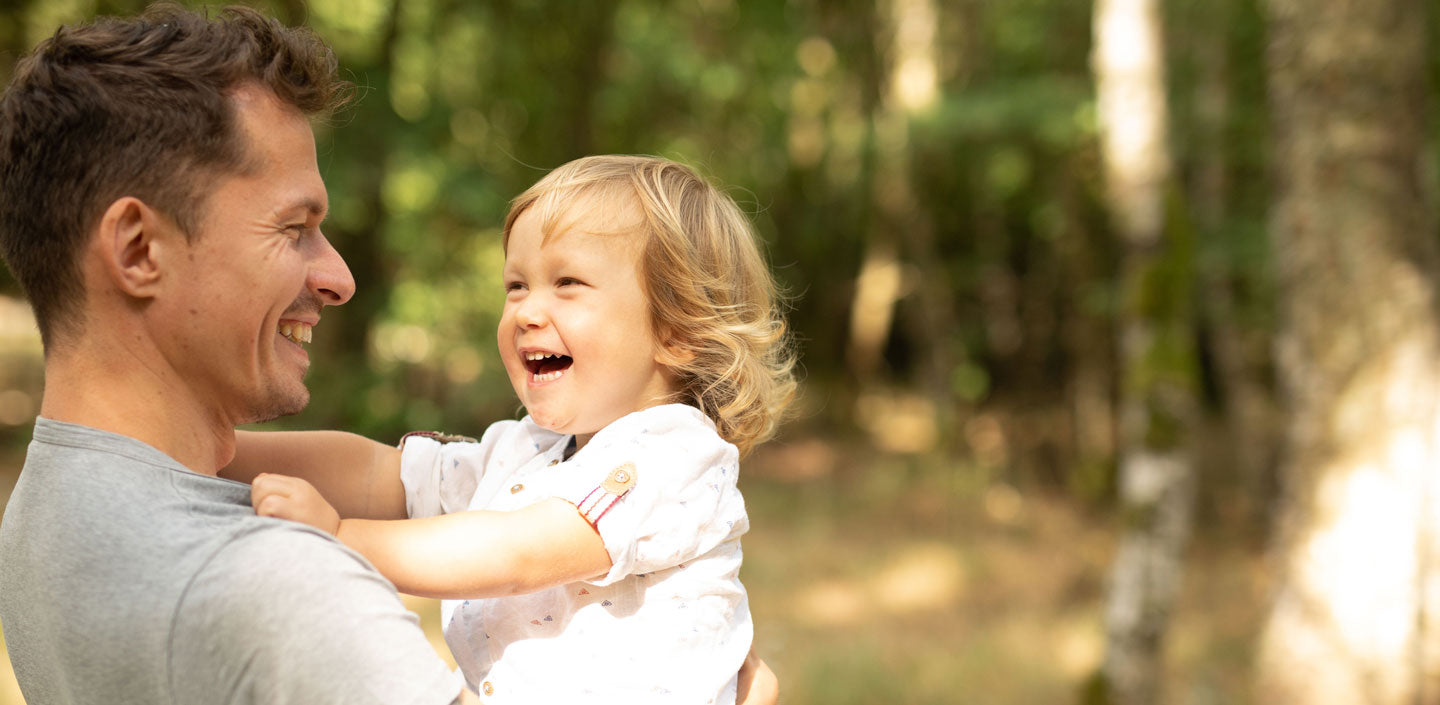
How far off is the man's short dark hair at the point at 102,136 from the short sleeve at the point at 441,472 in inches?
25.7

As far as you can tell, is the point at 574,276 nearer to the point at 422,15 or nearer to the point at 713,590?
the point at 713,590

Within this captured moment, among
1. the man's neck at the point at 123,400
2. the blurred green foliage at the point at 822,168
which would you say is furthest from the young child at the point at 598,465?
the blurred green foliage at the point at 822,168

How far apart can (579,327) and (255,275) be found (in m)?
0.52

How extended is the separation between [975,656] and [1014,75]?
22.1 ft

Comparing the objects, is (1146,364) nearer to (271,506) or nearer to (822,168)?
(271,506)

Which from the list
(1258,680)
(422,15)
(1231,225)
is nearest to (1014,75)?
(1231,225)

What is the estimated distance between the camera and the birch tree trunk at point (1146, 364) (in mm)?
5555

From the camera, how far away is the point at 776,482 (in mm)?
12773

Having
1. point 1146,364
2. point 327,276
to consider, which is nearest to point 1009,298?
point 1146,364

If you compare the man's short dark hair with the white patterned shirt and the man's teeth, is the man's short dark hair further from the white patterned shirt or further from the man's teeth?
the white patterned shirt

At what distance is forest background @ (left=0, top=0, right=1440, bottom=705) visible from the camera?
4852 mm

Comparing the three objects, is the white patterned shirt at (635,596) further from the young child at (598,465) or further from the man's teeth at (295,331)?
the man's teeth at (295,331)

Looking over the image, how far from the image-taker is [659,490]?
1743mm

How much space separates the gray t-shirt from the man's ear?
22 cm
